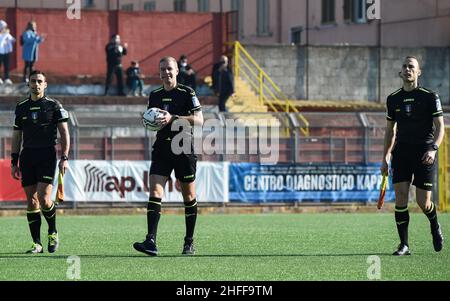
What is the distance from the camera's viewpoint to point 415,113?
1444 cm

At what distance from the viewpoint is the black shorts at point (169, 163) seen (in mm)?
14328

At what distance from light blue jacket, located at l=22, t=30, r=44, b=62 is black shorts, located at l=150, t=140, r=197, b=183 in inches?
834

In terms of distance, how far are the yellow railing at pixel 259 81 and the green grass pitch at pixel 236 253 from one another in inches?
563

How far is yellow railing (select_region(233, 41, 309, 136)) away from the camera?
37.2m

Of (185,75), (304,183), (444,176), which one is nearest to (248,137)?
(304,183)

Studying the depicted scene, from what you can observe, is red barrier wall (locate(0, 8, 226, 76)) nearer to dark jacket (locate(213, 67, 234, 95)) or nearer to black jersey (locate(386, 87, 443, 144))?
dark jacket (locate(213, 67, 234, 95))

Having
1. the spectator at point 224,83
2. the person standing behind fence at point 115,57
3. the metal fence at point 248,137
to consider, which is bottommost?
the metal fence at point 248,137

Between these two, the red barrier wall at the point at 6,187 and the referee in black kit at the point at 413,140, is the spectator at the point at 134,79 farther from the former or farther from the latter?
the referee in black kit at the point at 413,140

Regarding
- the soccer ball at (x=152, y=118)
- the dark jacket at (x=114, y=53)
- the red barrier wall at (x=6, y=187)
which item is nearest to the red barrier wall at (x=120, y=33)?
the dark jacket at (x=114, y=53)

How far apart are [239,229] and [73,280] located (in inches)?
370

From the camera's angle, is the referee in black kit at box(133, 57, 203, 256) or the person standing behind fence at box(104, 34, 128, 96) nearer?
the referee in black kit at box(133, 57, 203, 256)

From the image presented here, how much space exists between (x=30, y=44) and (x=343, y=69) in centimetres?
1128

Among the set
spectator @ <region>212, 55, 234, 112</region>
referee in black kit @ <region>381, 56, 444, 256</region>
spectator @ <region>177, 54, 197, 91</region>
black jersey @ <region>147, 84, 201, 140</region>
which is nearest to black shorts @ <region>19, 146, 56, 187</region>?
black jersey @ <region>147, 84, 201, 140</region>
